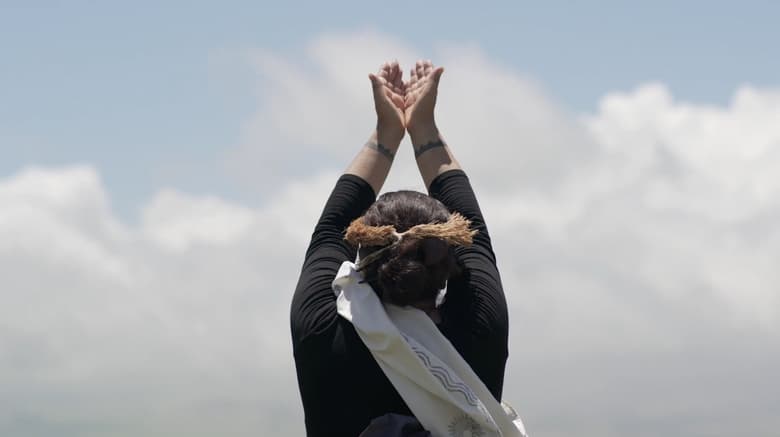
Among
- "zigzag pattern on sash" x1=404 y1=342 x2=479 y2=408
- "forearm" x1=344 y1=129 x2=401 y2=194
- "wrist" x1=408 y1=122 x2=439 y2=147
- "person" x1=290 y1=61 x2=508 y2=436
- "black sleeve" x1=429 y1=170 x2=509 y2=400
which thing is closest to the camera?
"zigzag pattern on sash" x1=404 y1=342 x2=479 y2=408

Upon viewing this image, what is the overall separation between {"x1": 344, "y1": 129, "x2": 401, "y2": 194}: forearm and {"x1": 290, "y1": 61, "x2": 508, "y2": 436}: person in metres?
0.13

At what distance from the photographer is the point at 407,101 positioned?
7.27 m

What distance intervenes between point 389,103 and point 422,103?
0.18 m

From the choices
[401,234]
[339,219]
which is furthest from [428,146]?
[401,234]

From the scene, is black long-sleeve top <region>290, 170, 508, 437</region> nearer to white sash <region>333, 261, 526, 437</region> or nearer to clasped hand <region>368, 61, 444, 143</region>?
white sash <region>333, 261, 526, 437</region>

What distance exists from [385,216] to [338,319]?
536 millimetres

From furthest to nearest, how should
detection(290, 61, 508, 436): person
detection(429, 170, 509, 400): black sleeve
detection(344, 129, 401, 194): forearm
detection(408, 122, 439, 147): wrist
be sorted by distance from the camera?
detection(408, 122, 439, 147): wrist → detection(344, 129, 401, 194): forearm → detection(429, 170, 509, 400): black sleeve → detection(290, 61, 508, 436): person

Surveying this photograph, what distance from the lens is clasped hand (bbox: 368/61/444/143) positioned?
699 centimetres

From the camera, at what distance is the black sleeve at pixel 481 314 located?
A: 6.03m

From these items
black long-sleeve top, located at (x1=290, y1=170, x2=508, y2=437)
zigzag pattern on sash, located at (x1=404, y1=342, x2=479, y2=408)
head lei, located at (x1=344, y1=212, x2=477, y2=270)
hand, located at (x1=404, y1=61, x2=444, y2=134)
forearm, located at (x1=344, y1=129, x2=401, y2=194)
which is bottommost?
zigzag pattern on sash, located at (x1=404, y1=342, x2=479, y2=408)

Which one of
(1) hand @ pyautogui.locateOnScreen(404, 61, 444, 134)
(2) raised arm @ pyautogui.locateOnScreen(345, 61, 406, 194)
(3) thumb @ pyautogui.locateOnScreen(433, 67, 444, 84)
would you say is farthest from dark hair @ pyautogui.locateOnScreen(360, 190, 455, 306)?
(3) thumb @ pyautogui.locateOnScreen(433, 67, 444, 84)

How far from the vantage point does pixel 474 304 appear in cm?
607

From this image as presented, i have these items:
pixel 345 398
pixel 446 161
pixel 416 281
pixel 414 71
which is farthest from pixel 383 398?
pixel 414 71

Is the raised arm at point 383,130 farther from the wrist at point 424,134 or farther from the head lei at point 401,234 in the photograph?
the head lei at point 401,234
